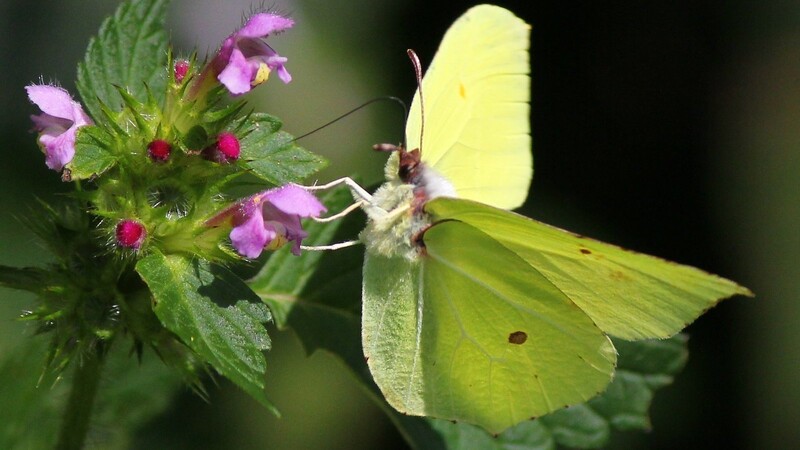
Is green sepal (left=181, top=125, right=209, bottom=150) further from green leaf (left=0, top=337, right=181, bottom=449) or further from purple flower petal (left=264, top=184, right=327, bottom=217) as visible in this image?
green leaf (left=0, top=337, right=181, bottom=449)

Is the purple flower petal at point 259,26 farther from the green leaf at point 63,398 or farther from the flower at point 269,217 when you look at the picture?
the green leaf at point 63,398

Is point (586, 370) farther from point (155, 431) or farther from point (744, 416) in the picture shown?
point (744, 416)

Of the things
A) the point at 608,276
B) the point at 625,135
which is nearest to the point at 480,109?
the point at 608,276

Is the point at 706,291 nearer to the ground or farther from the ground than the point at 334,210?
farther from the ground

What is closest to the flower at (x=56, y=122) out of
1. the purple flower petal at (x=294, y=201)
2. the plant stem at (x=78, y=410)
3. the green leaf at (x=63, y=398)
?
the purple flower petal at (x=294, y=201)

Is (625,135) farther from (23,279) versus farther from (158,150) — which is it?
(23,279)

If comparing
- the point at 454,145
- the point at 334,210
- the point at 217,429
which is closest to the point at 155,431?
the point at 217,429
